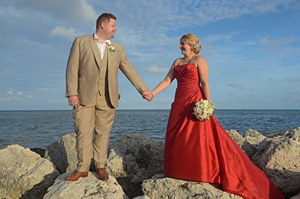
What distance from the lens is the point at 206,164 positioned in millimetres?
3439

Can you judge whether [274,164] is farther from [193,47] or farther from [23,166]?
[23,166]

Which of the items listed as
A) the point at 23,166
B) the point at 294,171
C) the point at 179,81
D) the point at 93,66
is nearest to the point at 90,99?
the point at 93,66

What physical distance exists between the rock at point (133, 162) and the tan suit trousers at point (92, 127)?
942 millimetres

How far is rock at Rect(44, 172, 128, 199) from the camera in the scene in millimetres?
3392

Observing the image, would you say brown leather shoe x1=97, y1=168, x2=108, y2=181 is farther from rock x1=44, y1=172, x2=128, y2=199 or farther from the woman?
the woman

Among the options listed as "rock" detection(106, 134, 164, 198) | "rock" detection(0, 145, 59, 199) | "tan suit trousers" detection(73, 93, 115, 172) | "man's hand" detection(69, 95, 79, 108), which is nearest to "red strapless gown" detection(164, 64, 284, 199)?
"tan suit trousers" detection(73, 93, 115, 172)

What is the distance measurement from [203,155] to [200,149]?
0.10 m

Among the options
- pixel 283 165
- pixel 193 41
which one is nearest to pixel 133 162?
pixel 193 41

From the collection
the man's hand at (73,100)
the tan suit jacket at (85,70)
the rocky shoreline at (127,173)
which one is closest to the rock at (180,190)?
Answer: the rocky shoreline at (127,173)

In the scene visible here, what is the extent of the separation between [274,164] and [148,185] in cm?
249

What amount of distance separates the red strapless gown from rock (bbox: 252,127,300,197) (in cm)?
43

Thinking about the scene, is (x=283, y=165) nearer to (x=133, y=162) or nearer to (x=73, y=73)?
(x=133, y=162)

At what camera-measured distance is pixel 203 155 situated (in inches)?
136

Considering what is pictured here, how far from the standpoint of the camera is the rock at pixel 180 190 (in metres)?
3.21
